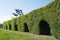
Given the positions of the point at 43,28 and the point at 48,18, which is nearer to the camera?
the point at 48,18

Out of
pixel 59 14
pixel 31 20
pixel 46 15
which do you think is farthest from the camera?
pixel 31 20

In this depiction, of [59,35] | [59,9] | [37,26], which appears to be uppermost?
[59,9]

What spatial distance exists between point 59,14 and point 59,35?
2.06 m

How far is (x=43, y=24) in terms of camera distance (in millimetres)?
18797

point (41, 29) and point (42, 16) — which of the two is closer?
point (42, 16)

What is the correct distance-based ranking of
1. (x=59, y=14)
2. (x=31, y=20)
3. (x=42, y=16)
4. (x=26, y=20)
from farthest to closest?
(x=26, y=20)
(x=31, y=20)
(x=42, y=16)
(x=59, y=14)

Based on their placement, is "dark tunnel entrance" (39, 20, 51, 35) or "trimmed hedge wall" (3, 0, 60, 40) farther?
"dark tunnel entrance" (39, 20, 51, 35)

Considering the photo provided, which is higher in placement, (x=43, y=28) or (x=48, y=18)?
(x=48, y=18)

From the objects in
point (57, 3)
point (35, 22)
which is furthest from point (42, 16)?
point (57, 3)

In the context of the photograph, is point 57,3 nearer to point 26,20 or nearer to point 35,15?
point 35,15

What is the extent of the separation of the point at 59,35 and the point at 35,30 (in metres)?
5.69

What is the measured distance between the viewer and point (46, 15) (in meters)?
16.0

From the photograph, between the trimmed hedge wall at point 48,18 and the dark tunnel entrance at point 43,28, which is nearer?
the trimmed hedge wall at point 48,18

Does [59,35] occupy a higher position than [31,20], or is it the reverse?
[31,20]
